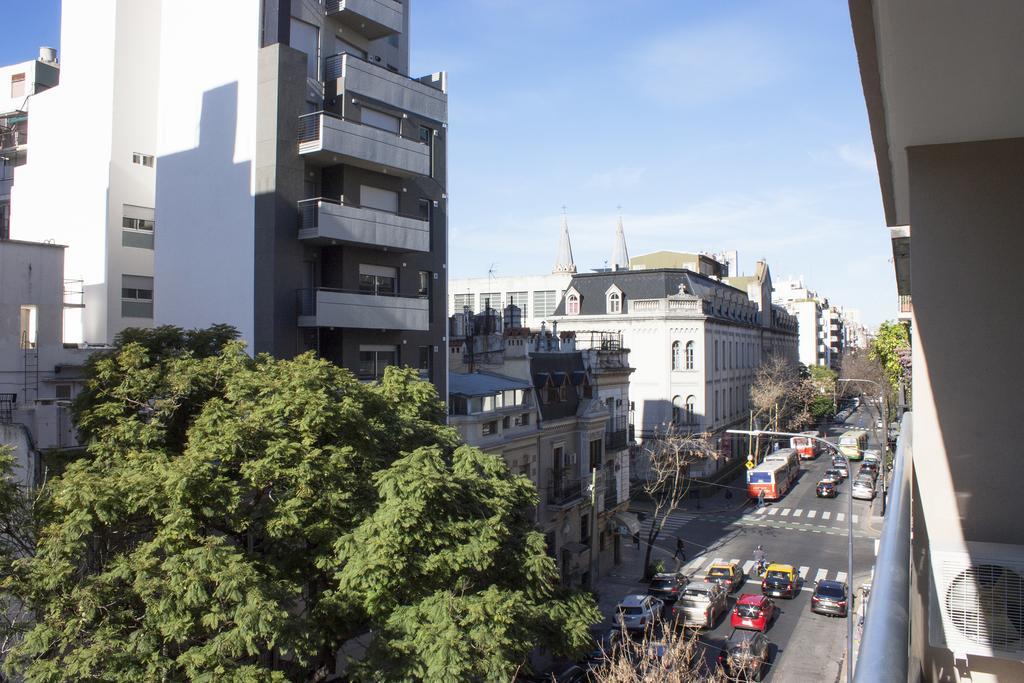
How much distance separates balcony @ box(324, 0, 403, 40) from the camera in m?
30.3

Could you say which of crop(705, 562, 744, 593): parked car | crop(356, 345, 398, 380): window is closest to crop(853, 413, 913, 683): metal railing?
crop(356, 345, 398, 380): window

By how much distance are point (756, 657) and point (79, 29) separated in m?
35.4

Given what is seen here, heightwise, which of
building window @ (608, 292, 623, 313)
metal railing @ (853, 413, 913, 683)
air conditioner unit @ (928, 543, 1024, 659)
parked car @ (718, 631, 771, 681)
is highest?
building window @ (608, 292, 623, 313)

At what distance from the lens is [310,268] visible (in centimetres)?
2902

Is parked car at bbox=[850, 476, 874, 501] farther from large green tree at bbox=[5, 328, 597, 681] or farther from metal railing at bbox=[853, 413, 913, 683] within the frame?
metal railing at bbox=[853, 413, 913, 683]

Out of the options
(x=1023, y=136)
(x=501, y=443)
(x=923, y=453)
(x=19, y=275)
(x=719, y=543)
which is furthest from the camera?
(x=719, y=543)

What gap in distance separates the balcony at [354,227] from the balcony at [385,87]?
442 centimetres

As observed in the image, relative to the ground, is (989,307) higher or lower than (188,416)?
higher

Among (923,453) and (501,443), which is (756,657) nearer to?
(501,443)

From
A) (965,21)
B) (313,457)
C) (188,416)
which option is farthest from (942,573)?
(188,416)

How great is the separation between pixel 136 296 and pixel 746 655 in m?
26.8

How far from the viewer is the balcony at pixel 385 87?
2967 centimetres

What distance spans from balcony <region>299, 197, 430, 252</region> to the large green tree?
377 inches

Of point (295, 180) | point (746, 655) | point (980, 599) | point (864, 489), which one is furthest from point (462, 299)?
A: point (980, 599)
